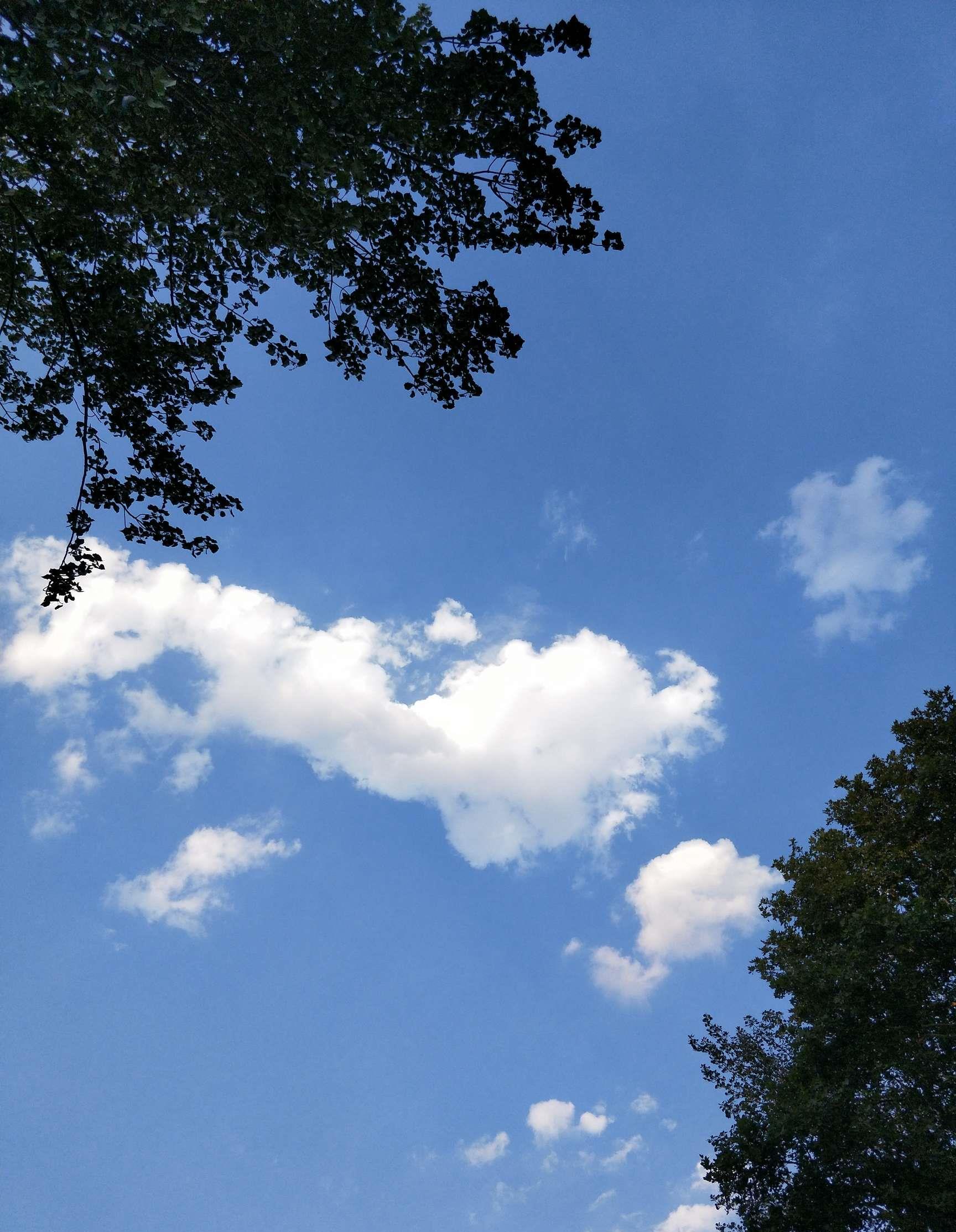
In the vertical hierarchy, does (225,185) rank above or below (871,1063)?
above

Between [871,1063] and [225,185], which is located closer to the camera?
[225,185]

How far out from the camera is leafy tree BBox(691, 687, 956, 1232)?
45.7 ft

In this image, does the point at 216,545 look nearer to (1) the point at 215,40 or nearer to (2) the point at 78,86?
(2) the point at 78,86

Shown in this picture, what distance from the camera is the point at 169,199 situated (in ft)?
31.7

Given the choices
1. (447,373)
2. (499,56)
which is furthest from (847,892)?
(499,56)

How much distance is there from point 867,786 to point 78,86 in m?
20.7

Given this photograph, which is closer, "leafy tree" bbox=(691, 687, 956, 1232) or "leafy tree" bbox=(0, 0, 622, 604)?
"leafy tree" bbox=(0, 0, 622, 604)

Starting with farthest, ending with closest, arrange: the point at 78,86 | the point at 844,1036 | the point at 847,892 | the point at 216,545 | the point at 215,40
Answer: the point at 847,892 → the point at 844,1036 → the point at 216,545 → the point at 215,40 → the point at 78,86

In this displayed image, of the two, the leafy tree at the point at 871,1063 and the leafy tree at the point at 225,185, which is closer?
the leafy tree at the point at 225,185

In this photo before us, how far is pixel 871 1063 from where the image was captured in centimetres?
→ 1507

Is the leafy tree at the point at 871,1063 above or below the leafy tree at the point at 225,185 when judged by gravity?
below

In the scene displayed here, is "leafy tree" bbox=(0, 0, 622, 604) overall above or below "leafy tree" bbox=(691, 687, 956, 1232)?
above

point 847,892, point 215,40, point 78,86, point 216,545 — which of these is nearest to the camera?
point 78,86

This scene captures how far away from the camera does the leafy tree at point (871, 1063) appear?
13930 millimetres
